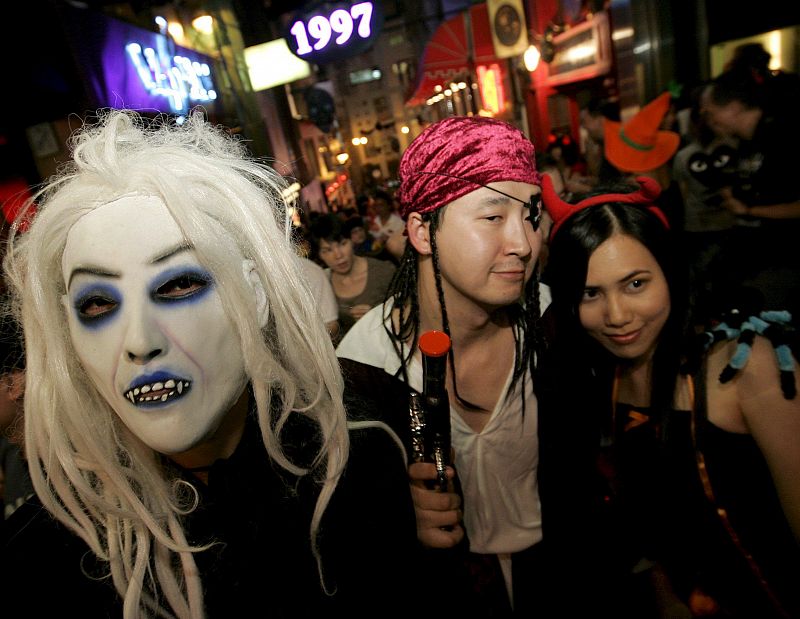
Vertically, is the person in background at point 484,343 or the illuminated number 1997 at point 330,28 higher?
the illuminated number 1997 at point 330,28

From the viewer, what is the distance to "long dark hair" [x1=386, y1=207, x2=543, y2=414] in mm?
1784

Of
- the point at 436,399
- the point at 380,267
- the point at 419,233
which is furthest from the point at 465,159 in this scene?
the point at 380,267

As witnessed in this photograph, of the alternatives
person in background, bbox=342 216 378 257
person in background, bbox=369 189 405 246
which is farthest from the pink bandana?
person in background, bbox=369 189 405 246

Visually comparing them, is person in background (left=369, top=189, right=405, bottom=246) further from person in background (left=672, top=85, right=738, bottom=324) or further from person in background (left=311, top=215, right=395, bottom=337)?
person in background (left=672, top=85, right=738, bottom=324)

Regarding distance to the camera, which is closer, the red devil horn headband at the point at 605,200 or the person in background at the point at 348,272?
the red devil horn headband at the point at 605,200

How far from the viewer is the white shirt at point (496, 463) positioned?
5.94 feet

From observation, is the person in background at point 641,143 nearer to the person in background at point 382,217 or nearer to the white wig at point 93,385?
the white wig at point 93,385

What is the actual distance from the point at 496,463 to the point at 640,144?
222 cm

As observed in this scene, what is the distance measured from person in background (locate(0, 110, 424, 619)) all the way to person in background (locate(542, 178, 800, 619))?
3.37 ft

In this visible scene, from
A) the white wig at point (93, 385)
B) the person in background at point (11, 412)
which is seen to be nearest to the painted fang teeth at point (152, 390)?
the white wig at point (93, 385)

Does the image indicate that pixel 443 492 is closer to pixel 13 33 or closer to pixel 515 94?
pixel 13 33

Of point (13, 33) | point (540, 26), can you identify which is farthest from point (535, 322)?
point (540, 26)

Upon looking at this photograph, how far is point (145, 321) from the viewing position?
3.05 feet

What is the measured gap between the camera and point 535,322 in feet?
6.23
